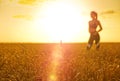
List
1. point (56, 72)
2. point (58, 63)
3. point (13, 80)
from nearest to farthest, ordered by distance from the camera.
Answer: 1. point (13, 80)
2. point (56, 72)
3. point (58, 63)

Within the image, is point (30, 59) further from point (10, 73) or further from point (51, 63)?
point (10, 73)

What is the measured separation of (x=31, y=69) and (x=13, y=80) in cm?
70

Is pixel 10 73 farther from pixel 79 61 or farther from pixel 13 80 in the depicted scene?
pixel 79 61

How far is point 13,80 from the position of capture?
16.2 feet

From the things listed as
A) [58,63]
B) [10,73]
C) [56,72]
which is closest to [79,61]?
[58,63]

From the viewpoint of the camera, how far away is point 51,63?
6.05 meters

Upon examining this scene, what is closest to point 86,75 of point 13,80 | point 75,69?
point 75,69

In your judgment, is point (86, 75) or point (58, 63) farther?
point (58, 63)

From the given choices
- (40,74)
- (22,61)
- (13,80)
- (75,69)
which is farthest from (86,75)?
(22,61)

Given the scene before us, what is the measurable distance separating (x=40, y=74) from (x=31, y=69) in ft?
1.07

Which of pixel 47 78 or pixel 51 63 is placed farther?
pixel 51 63

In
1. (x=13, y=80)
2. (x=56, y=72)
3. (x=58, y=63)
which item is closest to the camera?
(x=13, y=80)

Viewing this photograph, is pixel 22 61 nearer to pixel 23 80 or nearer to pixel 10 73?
pixel 10 73

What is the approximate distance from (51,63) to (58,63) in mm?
193
